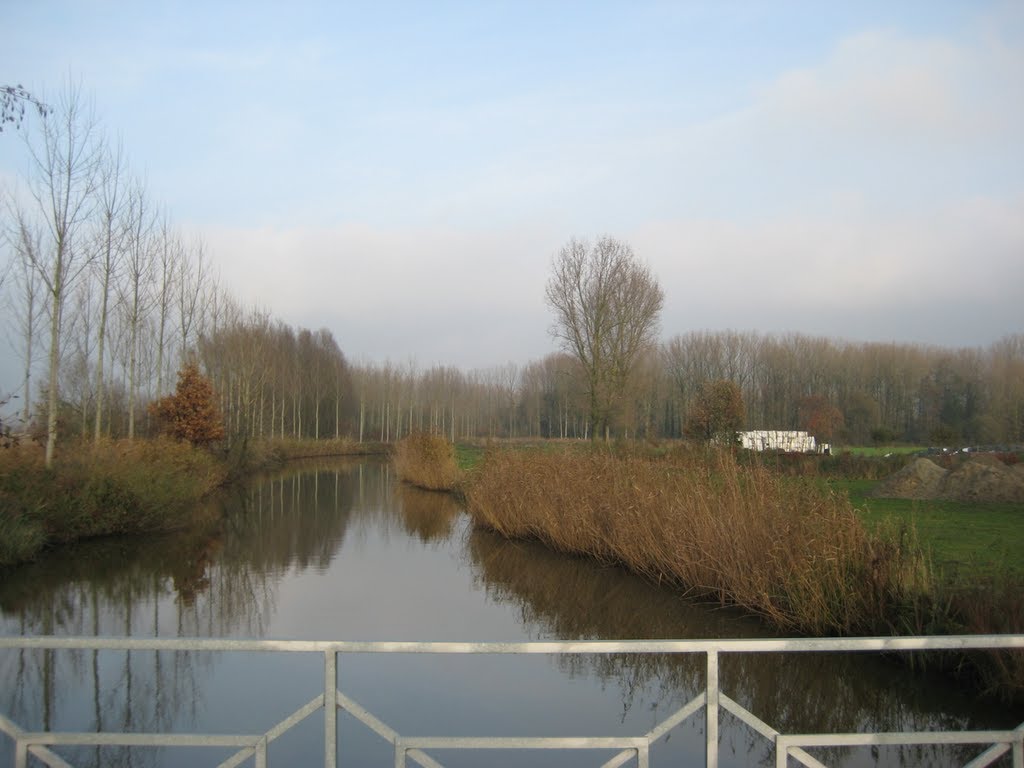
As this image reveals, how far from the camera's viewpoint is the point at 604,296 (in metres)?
40.5

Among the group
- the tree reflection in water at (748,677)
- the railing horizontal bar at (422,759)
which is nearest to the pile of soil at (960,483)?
the tree reflection in water at (748,677)

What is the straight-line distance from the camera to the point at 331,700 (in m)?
3.52

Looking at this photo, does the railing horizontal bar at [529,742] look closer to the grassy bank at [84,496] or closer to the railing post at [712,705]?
the railing post at [712,705]

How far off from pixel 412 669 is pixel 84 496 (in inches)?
429

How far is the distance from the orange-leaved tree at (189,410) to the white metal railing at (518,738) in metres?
28.7

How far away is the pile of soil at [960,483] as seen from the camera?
65.9 feet

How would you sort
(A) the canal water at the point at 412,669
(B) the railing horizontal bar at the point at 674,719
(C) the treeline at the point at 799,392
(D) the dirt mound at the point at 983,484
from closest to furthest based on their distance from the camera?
1. (B) the railing horizontal bar at the point at 674,719
2. (A) the canal water at the point at 412,669
3. (D) the dirt mound at the point at 983,484
4. (C) the treeline at the point at 799,392

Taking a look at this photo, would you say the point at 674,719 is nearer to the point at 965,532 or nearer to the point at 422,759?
the point at 422,759

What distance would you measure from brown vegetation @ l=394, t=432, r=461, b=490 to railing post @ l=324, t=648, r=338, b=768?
2766cm

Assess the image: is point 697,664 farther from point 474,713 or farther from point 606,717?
point 474,713

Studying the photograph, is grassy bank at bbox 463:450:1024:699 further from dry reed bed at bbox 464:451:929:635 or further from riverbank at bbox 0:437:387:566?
riverbank at bbox 0:437:387:566

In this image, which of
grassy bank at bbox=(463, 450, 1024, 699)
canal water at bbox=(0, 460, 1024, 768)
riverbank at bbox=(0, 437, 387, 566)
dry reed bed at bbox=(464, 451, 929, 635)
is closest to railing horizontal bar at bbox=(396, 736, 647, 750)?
canal water at bbox=(0, 460, 1024, 768)

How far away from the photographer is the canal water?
281 inches

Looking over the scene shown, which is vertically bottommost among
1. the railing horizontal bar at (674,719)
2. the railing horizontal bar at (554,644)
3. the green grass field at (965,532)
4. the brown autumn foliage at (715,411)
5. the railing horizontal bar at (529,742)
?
the green grass field at (965,532)
